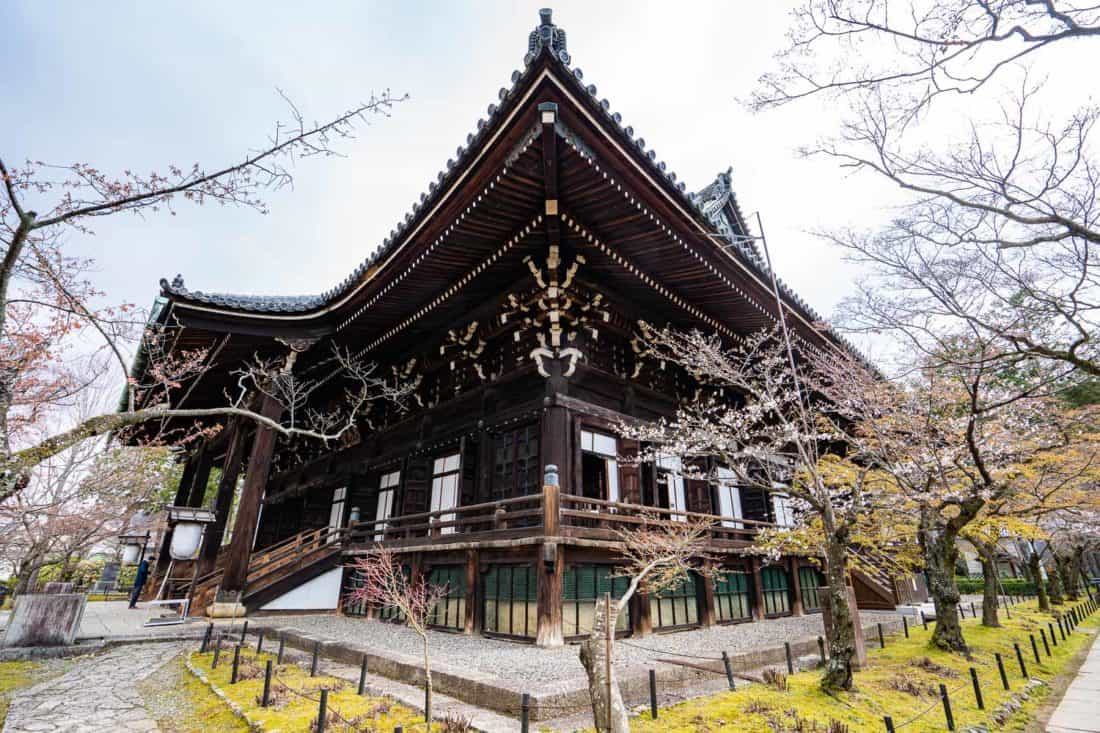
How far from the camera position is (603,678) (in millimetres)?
3422

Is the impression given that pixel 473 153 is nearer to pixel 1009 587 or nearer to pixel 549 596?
pixel 549 596

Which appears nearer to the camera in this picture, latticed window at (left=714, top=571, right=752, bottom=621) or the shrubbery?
latticed window at (left=714, top=571, right=752, bottom=621)

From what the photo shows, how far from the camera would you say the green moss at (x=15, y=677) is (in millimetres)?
5336

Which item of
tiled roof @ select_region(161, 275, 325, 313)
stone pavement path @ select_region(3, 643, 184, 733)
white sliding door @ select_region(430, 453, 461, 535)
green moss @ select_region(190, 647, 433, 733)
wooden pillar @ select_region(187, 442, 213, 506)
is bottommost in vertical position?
stone pavement path @ select_region(3, 643, 184, 733)

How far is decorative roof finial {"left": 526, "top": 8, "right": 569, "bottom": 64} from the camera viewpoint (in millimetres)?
5523

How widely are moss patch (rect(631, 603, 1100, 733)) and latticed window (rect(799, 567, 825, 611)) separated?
3128 mm

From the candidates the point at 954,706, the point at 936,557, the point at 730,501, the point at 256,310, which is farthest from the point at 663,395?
the point at 256,310

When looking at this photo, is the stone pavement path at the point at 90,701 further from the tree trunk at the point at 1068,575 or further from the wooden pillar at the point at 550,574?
the tree trunk at the point at 1068,575

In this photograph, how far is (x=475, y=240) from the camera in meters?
8.00

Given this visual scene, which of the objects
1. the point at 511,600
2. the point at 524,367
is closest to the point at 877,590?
the point at 511,600

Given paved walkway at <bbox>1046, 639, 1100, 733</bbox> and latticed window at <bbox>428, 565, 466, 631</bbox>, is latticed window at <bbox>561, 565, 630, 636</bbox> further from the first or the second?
paved walkway at <bbox>1046, 639, 1100, 733</bbox>

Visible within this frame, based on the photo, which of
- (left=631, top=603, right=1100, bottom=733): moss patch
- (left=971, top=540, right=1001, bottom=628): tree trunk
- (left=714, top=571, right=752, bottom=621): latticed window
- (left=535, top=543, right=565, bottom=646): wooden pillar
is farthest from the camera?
(left=971, top=540, right=1001, bottom=628): tree trunk

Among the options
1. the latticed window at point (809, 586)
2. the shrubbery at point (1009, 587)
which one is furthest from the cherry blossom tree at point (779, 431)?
the shrubbery at point (1009, 587)

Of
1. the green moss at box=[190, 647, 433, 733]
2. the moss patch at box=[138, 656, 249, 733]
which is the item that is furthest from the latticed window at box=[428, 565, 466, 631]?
the moss patch at box=[138, 656, 249, 733]
